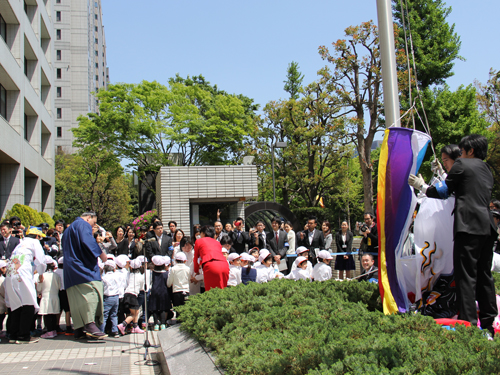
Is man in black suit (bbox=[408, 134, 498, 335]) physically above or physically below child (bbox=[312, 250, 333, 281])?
above

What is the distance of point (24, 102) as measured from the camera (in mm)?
21922

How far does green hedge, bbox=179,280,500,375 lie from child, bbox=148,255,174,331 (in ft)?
6.74

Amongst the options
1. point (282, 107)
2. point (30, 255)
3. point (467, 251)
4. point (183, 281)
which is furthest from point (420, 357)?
point (282, 107)

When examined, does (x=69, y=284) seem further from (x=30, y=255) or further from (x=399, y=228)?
(x=399, y=228)

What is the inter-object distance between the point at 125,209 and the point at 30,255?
3915 cm

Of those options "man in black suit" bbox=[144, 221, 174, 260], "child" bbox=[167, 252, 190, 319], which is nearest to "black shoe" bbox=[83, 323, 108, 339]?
"child" bbox=[167, 252, 190, 319]

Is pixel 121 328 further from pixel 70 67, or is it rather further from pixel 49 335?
pixel 70 67

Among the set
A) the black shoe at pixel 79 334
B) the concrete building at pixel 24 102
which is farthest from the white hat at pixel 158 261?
the concrete building at pixel 24 102

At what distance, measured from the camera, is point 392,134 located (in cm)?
493

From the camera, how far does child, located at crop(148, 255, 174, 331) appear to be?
26.5 feet

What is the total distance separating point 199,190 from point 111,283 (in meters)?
11.6

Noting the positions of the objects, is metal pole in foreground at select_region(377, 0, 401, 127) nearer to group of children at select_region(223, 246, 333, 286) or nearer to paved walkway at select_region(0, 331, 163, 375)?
group of children at select_region(223, 246, 333, 286)

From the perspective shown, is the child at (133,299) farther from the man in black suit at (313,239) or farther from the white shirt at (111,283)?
the man in black suit at (313,239)

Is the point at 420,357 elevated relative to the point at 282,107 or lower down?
lower down
